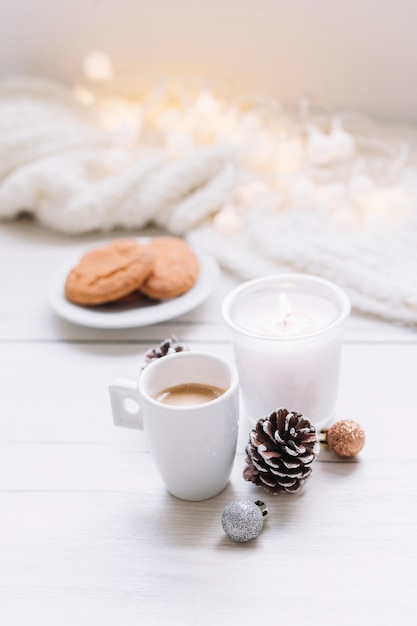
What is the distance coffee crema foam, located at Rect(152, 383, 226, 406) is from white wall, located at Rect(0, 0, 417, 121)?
0.89 m

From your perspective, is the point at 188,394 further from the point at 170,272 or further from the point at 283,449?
the point at 170,272

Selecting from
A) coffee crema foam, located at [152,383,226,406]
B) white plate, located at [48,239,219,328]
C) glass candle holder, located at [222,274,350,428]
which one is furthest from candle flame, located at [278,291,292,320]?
white plate, located at [48,239,219,328]

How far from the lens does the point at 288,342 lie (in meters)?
0.65

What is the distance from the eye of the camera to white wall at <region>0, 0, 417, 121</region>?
1.30m

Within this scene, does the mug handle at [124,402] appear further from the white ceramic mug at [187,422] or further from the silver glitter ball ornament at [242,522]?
the silver glitter ball ornament at [242,522]

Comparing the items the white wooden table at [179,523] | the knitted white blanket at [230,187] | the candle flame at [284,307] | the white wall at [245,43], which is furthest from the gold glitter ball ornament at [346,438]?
the white wall at [245,43]

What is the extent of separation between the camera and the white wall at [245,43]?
1.30 metres

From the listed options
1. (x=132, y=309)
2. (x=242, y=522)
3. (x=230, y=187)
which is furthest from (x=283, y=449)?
(x=230, y=187)

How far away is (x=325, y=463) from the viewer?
689 millimetres

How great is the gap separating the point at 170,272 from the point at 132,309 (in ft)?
0.22

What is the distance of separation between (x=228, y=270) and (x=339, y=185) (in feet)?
0.77

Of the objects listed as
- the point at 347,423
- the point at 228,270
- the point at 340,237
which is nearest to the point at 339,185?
the point at 340,237

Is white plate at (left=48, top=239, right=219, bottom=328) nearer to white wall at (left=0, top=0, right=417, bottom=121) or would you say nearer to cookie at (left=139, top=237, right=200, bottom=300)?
cookie at (left=139, top=237, right=200, bottom=300)

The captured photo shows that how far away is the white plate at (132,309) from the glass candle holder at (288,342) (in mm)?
198
